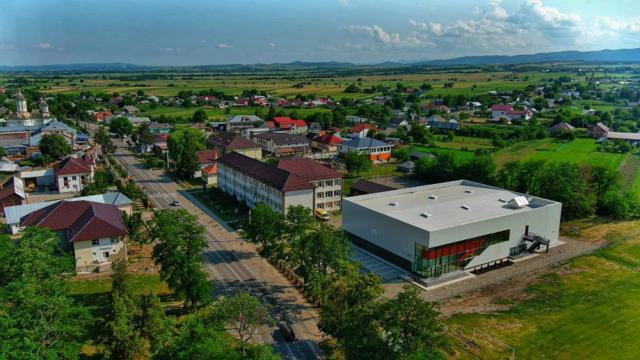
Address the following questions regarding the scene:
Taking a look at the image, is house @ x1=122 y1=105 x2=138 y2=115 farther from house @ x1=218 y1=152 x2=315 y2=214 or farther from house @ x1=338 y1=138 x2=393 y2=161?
house @ x1=218 y1=152 x2=315 y2=214

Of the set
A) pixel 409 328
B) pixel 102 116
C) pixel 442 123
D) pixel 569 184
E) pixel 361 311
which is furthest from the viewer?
pixel 102 116

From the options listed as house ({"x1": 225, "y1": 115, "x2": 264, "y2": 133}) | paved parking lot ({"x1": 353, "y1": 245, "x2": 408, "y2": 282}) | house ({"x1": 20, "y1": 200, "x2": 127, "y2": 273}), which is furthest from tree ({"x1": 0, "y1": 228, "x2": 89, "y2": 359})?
house ({"x1": 225, "y1": 115, "x2": 264, "y2": 133})

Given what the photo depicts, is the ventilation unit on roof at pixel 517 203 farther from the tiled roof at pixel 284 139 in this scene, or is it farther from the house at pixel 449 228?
the tiled roof at pixel 284 139

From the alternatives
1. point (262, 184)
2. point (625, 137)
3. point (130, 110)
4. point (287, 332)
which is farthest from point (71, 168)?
point (625, 137)

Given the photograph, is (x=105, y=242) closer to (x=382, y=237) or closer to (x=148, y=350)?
(x=148, y=350)

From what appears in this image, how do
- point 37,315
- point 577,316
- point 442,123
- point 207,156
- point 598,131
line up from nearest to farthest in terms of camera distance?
point 37,315 → point 577,316 → point 207,156 → point 598,131 → point 442,123

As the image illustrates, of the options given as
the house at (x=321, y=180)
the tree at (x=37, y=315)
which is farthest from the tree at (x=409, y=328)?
Result: the house at (x=321, y=180)

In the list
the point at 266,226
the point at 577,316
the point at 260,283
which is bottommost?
the point at 577,316

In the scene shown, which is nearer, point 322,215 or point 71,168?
point 322,215

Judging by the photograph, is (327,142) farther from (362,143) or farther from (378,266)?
(378,266)
